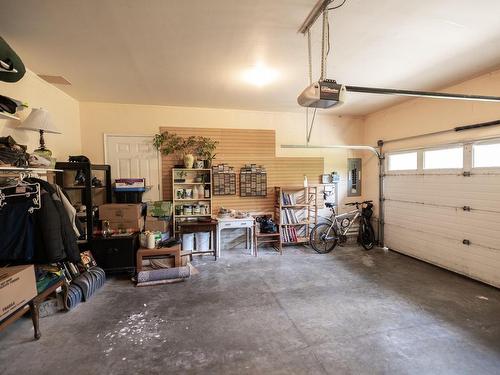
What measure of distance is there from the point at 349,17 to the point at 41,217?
11.3ft

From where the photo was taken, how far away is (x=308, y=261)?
176 inches

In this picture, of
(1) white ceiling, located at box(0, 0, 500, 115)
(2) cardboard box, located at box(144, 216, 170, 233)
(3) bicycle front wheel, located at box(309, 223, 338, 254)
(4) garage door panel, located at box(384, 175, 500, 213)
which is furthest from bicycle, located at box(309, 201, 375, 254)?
(2) cardboard box, located at box(144, 216, 170, 233)

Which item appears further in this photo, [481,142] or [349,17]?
[481,142]

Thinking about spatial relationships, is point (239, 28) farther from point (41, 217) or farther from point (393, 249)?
point (393, 249)

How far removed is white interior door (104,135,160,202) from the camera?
4.75 meters

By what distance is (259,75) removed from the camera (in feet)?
11.5

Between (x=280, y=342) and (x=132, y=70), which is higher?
(x=132, y=70)

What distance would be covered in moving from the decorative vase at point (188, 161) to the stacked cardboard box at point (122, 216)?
1.21 m

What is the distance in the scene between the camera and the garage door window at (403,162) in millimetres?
4582

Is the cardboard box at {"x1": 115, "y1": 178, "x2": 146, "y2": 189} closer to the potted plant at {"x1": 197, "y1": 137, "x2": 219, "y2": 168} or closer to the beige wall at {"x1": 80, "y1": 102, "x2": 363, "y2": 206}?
the beige wall at {"x1": 80, "y1": 102, "x2": 363, "y2": 206}

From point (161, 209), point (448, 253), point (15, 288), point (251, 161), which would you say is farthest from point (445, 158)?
point (15, 288)

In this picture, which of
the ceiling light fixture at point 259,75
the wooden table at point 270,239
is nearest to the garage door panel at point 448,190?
the wooden table at point 270,239

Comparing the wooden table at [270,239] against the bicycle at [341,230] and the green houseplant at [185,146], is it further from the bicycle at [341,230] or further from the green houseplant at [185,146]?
the green houseplant at [185,146]

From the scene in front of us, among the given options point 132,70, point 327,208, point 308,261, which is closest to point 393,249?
point 327,208
